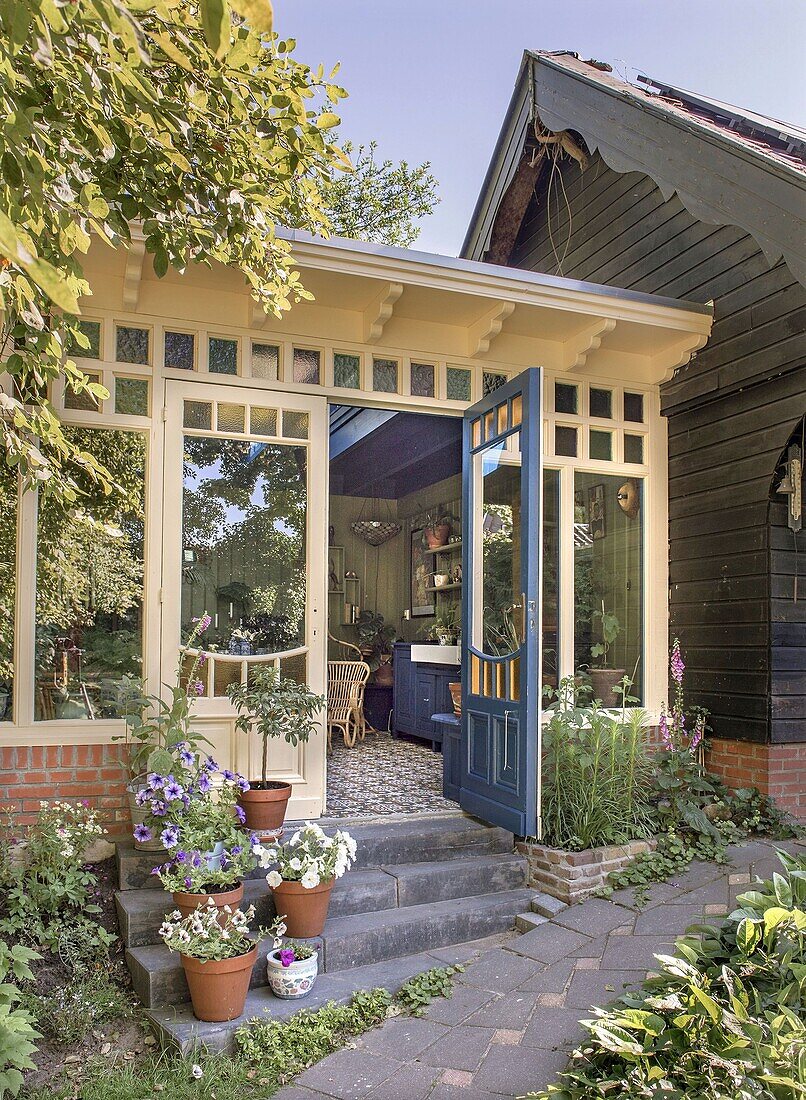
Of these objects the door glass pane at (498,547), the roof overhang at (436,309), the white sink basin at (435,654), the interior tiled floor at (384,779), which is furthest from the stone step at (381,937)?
the white sink basin at (435,654)

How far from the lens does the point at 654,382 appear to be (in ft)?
18.4

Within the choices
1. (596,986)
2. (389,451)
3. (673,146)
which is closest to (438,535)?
(389,451)

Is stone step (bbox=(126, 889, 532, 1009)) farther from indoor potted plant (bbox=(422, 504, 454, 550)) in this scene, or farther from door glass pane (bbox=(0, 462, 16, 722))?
indoor potted plant (bbox=(422, 504, 454, 550))

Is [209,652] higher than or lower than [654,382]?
lower

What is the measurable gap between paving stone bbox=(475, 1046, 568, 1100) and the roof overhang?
10.8 ft

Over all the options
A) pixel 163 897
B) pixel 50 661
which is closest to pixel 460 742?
pixel 163 897

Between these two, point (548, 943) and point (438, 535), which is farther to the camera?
point (438, 535)

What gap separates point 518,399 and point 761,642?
6.44ft

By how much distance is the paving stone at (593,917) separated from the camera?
376 cm

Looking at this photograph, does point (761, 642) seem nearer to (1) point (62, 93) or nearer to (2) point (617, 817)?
(2) point (617, 817)

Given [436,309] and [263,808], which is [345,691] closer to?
[263,808]

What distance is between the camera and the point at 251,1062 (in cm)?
291

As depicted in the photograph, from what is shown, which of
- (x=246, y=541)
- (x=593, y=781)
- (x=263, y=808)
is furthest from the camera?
(x=246, y=541)

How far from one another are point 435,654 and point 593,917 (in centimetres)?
372
